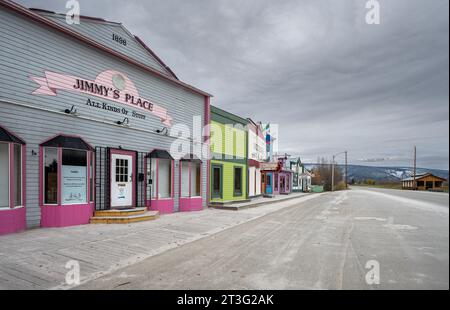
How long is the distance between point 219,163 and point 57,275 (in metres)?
12.5

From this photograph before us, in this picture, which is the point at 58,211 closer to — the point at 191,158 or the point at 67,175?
the point at 67,175

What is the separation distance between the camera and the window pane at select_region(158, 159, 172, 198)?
1235 cm

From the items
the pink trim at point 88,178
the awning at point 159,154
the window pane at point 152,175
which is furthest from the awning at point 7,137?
the window pane at point 152,175

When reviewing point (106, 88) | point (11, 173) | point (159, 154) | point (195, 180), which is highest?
point (106, 88)

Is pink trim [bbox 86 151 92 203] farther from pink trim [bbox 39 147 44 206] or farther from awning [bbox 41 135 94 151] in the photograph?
pink trim [bbox 39 147 44 206]

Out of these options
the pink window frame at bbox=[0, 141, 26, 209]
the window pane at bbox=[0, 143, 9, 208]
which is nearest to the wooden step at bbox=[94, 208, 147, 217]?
the pink window frame at bbox=[0, 141, 26, 209]

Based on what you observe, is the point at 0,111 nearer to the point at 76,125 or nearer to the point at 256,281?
the point at 76,125

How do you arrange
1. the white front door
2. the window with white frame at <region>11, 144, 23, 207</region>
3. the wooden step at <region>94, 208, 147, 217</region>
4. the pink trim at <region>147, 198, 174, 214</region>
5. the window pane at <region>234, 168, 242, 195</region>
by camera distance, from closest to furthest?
1. the window with white frame at <region>11, 144, 23, 207</region>
2. the wooden step at <region>94, 208, 147, 217</region>
3. the white front door
4. the pink trim at <region>147, 198, 174, 214</region>
5. the window pane at <region>234, 168, 242, 195</region>

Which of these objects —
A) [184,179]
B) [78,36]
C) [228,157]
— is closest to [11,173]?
[78,36]

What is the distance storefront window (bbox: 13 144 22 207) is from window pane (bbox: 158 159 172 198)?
539 centimetres

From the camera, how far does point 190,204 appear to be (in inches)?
533

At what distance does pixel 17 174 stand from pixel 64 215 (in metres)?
1.79

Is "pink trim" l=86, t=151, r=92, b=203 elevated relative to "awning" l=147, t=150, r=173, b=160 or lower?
lower
